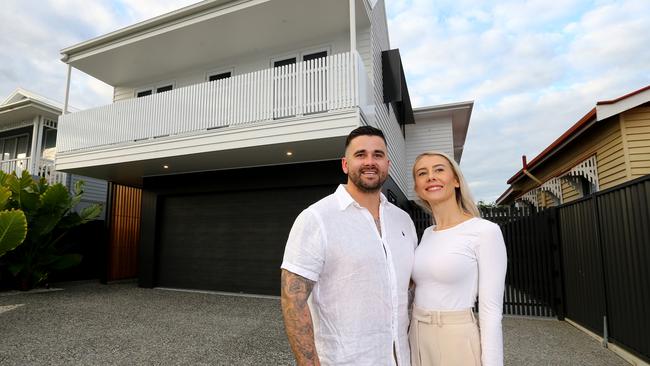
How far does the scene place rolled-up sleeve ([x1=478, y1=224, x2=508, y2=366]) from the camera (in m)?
1.65

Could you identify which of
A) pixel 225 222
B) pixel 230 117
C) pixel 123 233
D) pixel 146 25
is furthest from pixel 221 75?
pixel 123 233

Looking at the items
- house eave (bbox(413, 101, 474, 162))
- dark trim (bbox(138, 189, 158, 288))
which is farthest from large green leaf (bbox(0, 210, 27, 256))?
house eave (bbox(413, 101, 474, 162))

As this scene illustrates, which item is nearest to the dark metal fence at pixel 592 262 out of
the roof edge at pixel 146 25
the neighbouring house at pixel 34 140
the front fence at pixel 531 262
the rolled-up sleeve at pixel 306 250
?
the front fence at pixel 531 262

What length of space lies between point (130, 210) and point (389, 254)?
12.9 metres

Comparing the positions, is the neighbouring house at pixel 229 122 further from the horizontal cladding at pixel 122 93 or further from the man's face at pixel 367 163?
the man's face at pixel 367 163

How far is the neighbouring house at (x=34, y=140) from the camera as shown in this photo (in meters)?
13.5

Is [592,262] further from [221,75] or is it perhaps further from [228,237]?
[221,75]

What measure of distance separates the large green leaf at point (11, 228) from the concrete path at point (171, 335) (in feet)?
4.35

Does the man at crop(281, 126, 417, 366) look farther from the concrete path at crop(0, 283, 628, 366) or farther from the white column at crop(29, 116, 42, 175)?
the white column at crop(29, 116, 42, 175)

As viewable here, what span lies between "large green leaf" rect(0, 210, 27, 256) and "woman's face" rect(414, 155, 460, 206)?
916 cm

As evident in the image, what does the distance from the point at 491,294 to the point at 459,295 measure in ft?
0.51

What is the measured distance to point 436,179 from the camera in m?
2.07

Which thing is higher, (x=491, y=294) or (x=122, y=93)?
(x=122, y=93)

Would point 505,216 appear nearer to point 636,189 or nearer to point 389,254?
point 636,189
